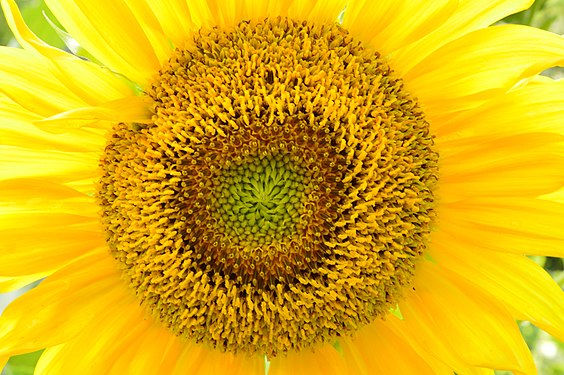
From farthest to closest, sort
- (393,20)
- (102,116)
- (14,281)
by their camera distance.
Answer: (14,281)
(393,20)
(102,116)

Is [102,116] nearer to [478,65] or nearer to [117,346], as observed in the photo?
[117,346]

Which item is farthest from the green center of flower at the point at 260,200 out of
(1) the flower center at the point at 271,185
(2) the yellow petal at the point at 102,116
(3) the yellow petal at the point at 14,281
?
(3) the yellow petal at the point at 14,281

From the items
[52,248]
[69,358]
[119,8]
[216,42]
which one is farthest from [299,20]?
[69,358]

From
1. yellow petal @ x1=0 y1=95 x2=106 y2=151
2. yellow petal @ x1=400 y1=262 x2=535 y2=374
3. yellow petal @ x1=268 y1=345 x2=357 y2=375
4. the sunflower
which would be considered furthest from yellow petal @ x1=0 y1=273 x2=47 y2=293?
yellow petal @ x1=400 y1=262 x2=535 y2=374

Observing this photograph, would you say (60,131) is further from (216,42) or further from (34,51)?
(216,42)

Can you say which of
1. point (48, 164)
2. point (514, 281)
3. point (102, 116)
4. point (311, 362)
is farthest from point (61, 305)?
point (514, 281)

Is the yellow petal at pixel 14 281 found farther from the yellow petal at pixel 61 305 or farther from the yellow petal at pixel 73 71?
the yellow petal at pixel 73 71

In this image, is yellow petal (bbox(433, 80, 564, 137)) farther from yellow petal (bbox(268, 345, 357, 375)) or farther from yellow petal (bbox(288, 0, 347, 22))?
yellow petal (bbox(268, 345, 357, 375))
